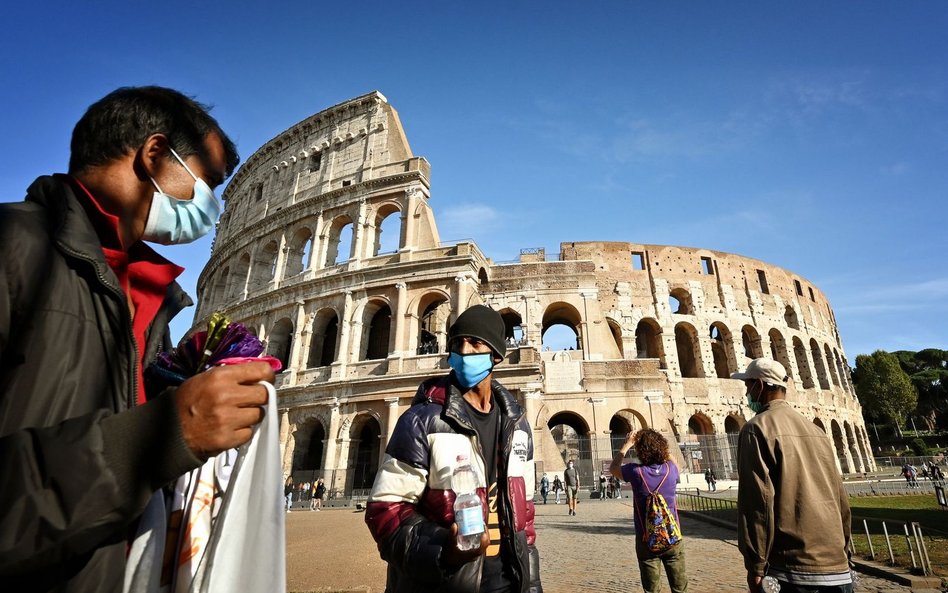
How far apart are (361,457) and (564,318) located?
12472mm

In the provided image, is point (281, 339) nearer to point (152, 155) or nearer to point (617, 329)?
point (617, 329)

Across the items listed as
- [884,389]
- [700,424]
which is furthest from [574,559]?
[884,389]

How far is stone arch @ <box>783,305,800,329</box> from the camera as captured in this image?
101 ft

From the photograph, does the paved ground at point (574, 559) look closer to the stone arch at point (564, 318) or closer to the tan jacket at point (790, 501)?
the tan jacket at point (790, 501)

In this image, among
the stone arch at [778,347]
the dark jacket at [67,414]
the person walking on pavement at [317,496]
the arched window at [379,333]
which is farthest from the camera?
the stone arch at [778,347]

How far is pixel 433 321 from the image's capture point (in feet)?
72.7

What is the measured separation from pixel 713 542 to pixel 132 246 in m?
9.26

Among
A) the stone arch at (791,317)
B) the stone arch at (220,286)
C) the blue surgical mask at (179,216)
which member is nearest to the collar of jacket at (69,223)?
the blue surgical mask at (179,216)

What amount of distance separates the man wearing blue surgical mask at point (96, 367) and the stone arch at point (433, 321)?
17.4 metres

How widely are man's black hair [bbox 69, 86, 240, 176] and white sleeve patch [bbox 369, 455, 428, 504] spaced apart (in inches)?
61.4

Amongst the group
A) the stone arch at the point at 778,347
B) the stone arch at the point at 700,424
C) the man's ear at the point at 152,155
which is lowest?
→ the man's ear at the point at 152,155

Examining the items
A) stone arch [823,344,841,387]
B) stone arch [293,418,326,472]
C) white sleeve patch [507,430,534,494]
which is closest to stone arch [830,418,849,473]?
stone arch [823,344,841,387]

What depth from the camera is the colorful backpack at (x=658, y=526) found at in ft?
12.1

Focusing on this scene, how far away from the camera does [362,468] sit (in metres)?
19.7
